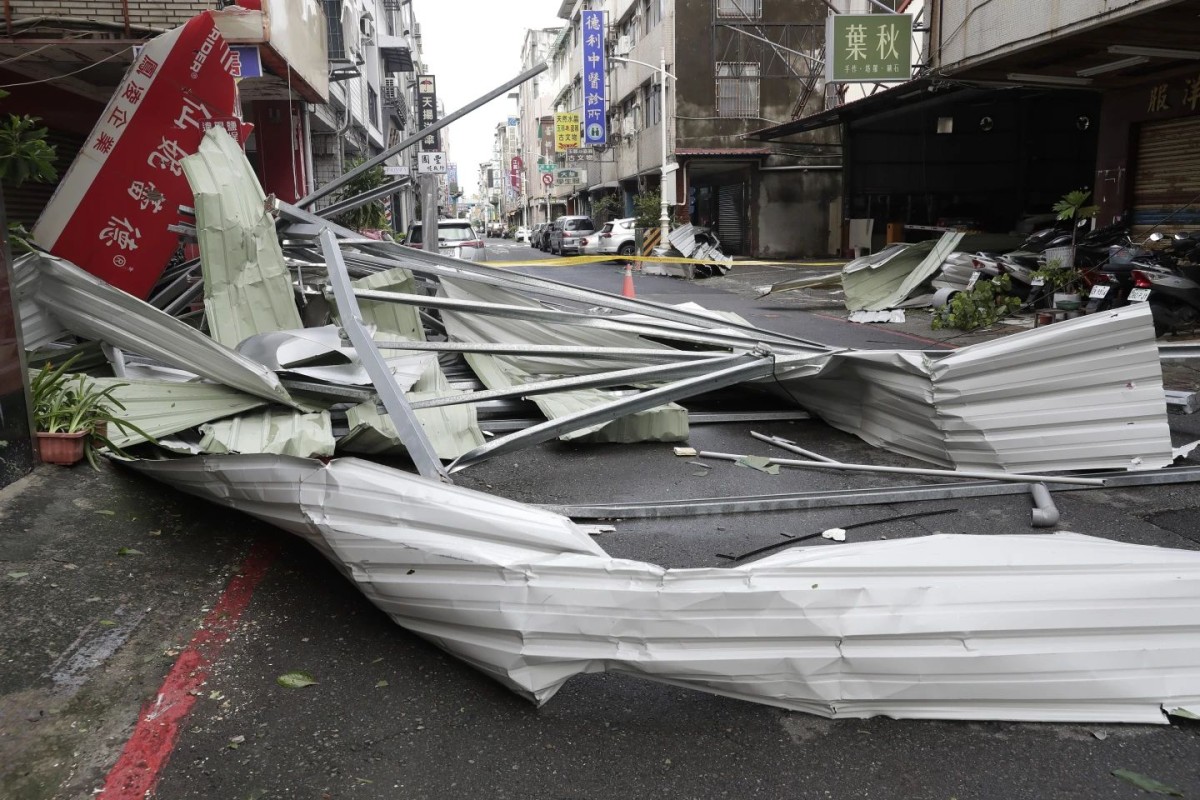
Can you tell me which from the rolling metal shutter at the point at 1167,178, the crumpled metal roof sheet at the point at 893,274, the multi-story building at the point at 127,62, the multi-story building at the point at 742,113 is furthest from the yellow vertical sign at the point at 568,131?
the rolling metal shutter at the point at 1167,178

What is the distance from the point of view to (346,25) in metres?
21.0

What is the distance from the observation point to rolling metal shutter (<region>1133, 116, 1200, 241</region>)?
11414 mm

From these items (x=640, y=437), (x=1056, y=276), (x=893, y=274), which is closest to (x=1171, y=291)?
(x=1056, y=276)

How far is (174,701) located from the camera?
9.75ft

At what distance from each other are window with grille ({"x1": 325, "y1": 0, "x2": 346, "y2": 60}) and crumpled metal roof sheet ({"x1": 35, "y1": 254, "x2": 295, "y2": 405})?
1618 cm

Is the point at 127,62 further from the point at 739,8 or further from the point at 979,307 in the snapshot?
the point at 739,8

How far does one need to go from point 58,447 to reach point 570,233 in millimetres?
35242

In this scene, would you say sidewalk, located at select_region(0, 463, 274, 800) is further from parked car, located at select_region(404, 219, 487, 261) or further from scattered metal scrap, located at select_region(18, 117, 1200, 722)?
parked car, located at select_region(404, 219, 487, 261)

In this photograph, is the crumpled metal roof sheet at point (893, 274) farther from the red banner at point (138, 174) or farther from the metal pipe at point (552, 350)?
the red banner at point (138, 174)

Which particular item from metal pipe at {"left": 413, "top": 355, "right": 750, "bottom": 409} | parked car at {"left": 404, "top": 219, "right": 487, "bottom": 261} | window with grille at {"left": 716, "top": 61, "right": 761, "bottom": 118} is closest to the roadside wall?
metal pipe at {"left": 413, "top": 355, "right": 750, "bottom": 409}

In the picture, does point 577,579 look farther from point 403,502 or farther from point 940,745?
point 940,745

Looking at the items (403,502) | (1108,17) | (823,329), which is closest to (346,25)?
(823,329)

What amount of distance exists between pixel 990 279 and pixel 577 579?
36.8ft

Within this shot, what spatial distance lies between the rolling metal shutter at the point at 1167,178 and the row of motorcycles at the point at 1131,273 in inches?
18.9
